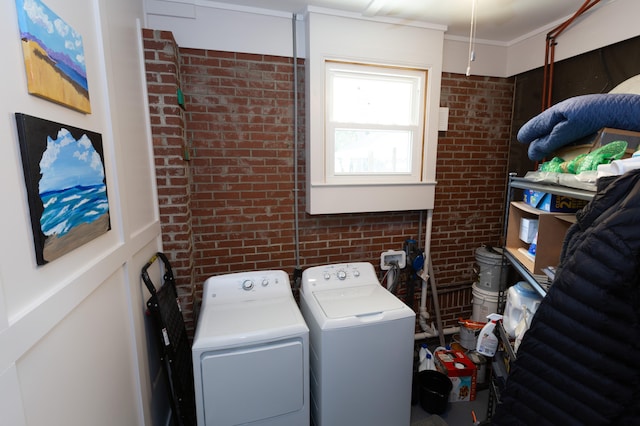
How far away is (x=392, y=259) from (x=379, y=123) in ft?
3.82

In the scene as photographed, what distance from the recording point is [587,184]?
3.54 feet

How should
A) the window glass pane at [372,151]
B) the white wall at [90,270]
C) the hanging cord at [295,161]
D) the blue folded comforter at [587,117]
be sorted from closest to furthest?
1. the white wall at [90,270]
2. the blue folded comforter at [587,117]
3. the hanging cord at [295,161]
4. the window glass pane at [372,151]

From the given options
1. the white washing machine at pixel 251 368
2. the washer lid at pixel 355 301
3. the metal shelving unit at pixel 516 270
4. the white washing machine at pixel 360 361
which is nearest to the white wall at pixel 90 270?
the white washing machine at pixel 251 368

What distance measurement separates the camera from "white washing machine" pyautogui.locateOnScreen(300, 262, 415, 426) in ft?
5.53

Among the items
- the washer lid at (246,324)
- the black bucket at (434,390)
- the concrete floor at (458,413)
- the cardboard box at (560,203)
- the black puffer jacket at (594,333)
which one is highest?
the cardboard box at (560,203)

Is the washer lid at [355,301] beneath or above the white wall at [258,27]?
beneath

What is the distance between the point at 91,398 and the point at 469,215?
2.91 meters

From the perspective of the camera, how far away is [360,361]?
1.72m

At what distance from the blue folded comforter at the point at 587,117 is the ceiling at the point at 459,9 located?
3.90ft

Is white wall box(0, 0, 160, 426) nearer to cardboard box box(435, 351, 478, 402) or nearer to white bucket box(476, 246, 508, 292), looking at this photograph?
cardboard box box(435, 351, 478, 402)

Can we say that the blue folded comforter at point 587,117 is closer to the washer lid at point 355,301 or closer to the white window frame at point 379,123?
the white window frame at point 379,123

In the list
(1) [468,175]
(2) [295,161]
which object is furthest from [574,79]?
(2) [295,161]

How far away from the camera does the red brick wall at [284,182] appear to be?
2.13 m

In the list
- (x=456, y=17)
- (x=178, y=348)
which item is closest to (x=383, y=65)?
(x=456, y=17)
